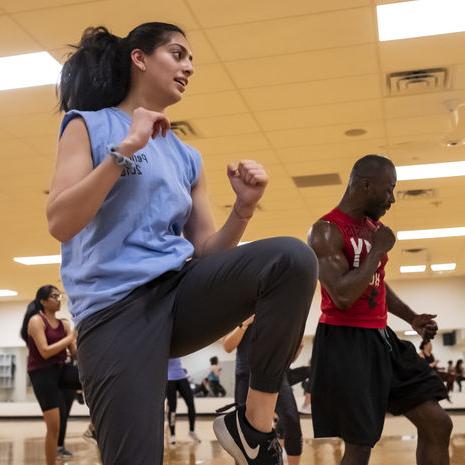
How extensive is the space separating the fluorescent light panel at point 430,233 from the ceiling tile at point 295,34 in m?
7.52

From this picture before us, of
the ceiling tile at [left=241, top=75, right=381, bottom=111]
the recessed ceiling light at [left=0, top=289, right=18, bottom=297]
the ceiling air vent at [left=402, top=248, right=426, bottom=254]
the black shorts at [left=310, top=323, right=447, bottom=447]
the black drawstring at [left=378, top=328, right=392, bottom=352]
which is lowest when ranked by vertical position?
the black shorts at [left=310, top=323, right=447, bottom=447]

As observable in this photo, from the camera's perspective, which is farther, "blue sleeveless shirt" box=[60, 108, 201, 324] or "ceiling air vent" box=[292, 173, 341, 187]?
"ceiling air vent" box=[292, 173, 341, 187]

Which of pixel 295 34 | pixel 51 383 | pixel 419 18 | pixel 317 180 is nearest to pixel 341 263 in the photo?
pixel 295 34

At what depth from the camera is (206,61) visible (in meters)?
5.95

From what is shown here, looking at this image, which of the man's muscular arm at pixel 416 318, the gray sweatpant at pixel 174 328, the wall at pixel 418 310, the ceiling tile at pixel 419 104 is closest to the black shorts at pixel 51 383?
the man's muscular arm at pixel 416 318

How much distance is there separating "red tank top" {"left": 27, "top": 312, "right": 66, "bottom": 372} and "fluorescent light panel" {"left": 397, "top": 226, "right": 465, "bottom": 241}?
8147mm

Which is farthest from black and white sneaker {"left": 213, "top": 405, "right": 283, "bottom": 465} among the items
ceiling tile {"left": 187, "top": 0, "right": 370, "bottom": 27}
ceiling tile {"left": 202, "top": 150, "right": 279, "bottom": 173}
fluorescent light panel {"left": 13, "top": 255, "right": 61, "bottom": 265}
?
fluorescent light panel {"left": 13, "top": 255, "right": 61, "bottom": 265}

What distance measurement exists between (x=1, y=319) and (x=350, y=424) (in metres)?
20.0

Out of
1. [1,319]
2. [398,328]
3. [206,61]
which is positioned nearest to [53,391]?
[206,61]

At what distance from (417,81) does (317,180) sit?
10.4 ft

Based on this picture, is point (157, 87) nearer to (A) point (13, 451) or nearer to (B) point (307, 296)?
(B) point (307, 296)

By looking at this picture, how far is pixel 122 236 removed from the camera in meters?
1.81

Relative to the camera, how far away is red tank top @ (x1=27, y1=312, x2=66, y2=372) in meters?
5.70

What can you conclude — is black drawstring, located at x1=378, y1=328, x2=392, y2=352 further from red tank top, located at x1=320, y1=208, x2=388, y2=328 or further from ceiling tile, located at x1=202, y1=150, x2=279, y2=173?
ceiling tile, located at x1=202, y1=150, x2=279, y2=173
